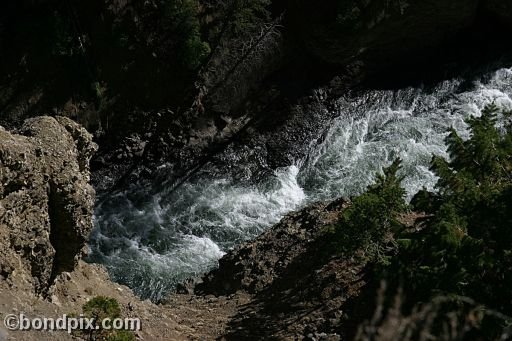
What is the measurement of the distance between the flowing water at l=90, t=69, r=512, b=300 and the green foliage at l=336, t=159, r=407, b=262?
329 inches

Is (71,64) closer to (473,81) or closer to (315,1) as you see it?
(315,1)

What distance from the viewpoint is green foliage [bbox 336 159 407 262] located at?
1457cm

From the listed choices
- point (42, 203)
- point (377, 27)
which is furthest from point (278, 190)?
point (42, 203)

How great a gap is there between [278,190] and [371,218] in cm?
1149

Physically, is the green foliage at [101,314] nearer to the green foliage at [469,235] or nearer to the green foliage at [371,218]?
the green foliage at [469,235]

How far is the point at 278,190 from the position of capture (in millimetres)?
25953

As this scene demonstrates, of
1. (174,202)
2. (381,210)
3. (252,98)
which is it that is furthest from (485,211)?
(252,98)

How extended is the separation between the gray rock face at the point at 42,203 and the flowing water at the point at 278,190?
8151 millimetres

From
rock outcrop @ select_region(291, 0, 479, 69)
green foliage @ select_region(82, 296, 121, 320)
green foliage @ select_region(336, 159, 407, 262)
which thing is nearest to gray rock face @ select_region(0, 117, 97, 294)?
green foliage @ select_region(82, 296, 121, 320)

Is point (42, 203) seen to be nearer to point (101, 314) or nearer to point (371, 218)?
point (101, 314)

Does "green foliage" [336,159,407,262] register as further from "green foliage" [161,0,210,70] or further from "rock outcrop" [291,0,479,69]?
"rock outcrop" [291,0,479,69]

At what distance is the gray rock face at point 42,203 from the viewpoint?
472 inches

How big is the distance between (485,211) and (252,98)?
17.2 meters

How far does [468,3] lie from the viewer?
98.3 feet
